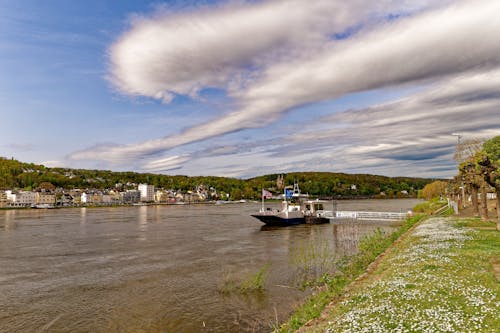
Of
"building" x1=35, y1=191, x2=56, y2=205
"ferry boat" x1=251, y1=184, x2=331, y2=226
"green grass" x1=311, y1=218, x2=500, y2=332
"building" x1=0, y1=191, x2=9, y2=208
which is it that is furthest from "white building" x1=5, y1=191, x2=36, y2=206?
"green grass" x1=311, y1=218, x2=500, y2=332

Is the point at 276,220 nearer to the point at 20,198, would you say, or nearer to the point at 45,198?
the point at 20,198

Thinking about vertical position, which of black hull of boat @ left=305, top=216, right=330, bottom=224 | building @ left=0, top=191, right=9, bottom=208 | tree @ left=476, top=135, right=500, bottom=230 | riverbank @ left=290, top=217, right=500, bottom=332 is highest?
tree @ left=476, top=135, right=500, bottom=230

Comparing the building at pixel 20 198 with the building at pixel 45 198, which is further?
the building at pixel 45 198

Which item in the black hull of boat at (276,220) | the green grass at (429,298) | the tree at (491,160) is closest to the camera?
the green grass at (429,298)

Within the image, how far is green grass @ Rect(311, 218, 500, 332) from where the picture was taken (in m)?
9.41

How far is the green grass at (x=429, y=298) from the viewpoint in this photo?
941 centimetres

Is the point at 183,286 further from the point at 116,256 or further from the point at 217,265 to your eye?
the point at 116,256

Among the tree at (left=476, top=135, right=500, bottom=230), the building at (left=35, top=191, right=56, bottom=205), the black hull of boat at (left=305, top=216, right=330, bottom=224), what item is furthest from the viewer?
the building at (left=35, top=191, right=56, bottom=205)

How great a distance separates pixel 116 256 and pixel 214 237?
52.9ft

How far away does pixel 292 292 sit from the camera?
19.4 m

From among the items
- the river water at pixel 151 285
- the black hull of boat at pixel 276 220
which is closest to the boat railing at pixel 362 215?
the black hull of boat at pixel 276 220

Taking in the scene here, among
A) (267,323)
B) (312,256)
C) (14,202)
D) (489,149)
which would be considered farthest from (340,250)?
(14,202)

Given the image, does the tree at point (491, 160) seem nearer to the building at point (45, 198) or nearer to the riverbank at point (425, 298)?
the riverbank at point (425, 298)

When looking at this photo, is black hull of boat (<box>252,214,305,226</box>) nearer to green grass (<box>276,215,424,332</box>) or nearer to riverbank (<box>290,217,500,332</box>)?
green grass (<box>276,215,424,332</box>)
